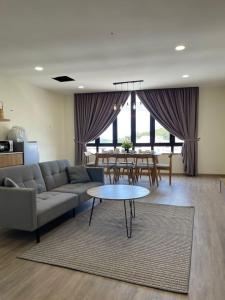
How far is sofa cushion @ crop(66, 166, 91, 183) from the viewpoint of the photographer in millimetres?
4352

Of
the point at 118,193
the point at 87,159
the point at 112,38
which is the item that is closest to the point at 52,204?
the point at 118,193

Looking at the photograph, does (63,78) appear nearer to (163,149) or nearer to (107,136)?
(107,136)

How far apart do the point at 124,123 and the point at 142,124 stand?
1.96 ft

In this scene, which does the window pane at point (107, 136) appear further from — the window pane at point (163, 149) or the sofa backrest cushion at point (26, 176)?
the sofa backrest cushion at point (26, 176)

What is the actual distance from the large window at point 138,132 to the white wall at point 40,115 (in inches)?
52.6

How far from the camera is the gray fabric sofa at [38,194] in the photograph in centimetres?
277

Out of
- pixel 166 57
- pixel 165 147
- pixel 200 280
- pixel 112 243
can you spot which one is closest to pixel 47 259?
pixel 112 243

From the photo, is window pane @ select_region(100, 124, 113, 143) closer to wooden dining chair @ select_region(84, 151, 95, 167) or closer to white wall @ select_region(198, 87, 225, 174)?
wooden dining chair @ select_region(84, 151, 95, 167)

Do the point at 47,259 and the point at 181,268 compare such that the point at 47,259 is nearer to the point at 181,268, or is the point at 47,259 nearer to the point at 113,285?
the point at 113,285

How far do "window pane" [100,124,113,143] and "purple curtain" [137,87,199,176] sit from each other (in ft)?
5.38

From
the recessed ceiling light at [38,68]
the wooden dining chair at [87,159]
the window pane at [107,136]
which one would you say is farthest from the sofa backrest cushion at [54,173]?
the window pane at [107,136]

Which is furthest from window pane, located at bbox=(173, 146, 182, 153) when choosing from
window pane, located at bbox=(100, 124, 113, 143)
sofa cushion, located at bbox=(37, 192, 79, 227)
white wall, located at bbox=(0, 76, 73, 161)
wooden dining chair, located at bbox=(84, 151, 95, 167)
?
sofa cushion, located at bbox=(37, 192, 79, 227)

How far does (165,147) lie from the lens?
299 inches

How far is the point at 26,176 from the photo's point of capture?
11.6ft
